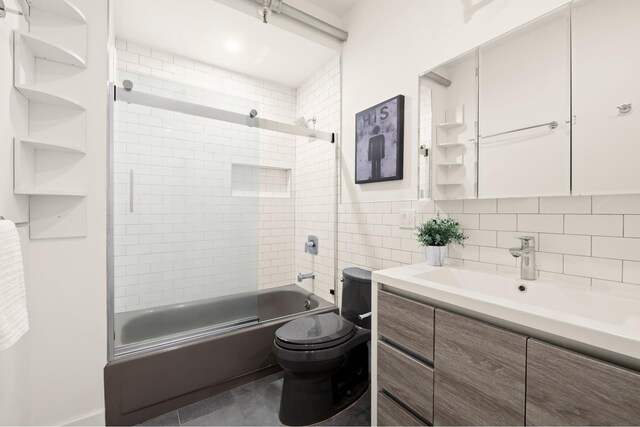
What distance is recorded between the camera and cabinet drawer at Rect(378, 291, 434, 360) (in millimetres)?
1162

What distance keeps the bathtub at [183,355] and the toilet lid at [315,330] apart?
398 mm

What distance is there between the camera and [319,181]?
9.20 ft

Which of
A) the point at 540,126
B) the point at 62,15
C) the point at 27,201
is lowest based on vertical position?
the point at 27,201

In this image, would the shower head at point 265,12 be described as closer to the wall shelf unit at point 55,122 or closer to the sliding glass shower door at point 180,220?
the sliding glass shower door at point 180,220

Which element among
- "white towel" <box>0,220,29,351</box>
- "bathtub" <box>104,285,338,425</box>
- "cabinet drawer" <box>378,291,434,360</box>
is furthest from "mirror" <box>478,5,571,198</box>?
"white towel" <box>0,220,29,351</box>

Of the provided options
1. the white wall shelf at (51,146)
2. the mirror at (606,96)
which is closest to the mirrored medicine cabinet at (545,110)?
the mirror at (606,96)

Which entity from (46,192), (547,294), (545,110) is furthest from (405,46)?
(46,192)

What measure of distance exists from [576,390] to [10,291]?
172cm

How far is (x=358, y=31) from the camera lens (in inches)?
92.6

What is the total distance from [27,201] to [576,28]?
8.69ft

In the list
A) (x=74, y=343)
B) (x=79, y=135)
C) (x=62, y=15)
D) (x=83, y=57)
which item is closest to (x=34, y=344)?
(x=74, y=343)

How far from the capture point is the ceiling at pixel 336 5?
7.72 ft

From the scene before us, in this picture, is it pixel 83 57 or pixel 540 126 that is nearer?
pixel 540 126

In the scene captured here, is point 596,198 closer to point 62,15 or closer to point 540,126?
point 540,126
